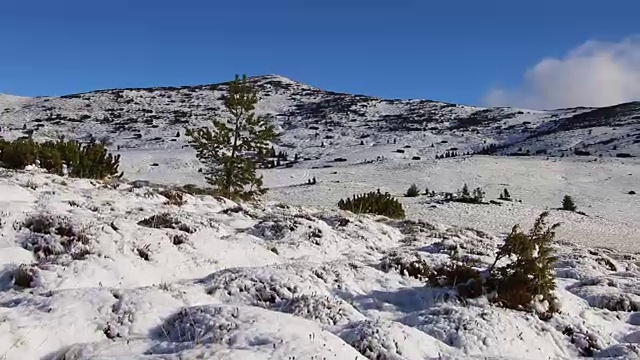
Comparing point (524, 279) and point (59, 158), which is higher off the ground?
point (59, 158)

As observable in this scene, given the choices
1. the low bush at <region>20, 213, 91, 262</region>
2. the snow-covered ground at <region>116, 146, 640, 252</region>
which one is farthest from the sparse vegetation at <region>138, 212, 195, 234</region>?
the snow-covered ground at <region>116, 146, 640, 252</region>

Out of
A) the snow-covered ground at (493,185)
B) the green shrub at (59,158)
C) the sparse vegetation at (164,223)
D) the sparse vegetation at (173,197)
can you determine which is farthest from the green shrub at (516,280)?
the snow-covered ground at (493,185)

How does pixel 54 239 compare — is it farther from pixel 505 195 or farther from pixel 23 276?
pixel 505 195

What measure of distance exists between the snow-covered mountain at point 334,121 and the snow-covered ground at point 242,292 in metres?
51.9

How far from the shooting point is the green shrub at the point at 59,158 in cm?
1588

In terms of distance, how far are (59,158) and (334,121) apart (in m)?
82.6

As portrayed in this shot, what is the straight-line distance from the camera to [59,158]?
54.8 ft

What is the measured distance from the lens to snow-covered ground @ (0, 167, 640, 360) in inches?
244

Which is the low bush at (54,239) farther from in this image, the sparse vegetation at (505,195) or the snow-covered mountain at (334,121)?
the snow-covered mountain at (334,121)

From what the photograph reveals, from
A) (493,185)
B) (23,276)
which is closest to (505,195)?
(493,185)

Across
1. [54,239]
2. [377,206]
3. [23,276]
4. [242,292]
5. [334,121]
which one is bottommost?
[377,206]

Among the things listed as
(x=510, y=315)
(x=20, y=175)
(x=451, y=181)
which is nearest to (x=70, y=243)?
(x=20, y=175)

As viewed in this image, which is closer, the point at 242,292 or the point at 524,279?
the point at 242,292

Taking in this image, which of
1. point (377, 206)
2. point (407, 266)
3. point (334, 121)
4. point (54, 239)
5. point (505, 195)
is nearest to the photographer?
point (54, 239)
